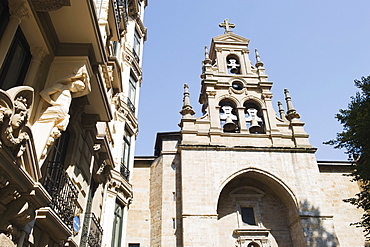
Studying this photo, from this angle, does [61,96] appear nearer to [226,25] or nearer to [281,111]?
[281,111]

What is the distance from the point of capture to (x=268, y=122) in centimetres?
1928

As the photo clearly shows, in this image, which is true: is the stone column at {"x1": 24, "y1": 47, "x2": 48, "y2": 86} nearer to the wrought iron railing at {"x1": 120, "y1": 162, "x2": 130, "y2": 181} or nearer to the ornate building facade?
the ornate building facade

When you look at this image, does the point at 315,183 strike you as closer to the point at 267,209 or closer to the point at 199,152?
the point at 267,209

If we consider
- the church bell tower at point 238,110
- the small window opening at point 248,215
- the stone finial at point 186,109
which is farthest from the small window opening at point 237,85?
the small window opening at point 248,215

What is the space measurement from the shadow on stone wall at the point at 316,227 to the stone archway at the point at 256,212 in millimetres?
399

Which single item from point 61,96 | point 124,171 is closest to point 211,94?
point 124,171

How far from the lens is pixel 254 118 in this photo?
1973cm

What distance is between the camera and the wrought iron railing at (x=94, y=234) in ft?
27.5

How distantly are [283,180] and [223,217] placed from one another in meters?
3.63

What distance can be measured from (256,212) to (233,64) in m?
9.96

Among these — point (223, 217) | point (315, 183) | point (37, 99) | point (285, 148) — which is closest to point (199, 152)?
point (223, 217)

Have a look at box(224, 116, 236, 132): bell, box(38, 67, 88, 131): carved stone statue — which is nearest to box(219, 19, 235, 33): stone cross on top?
box(224, 116, 236, 132): bell

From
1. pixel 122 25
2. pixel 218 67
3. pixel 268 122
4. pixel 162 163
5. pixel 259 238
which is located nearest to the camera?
pixel 122 25

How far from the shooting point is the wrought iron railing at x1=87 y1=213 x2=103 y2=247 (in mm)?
8391
